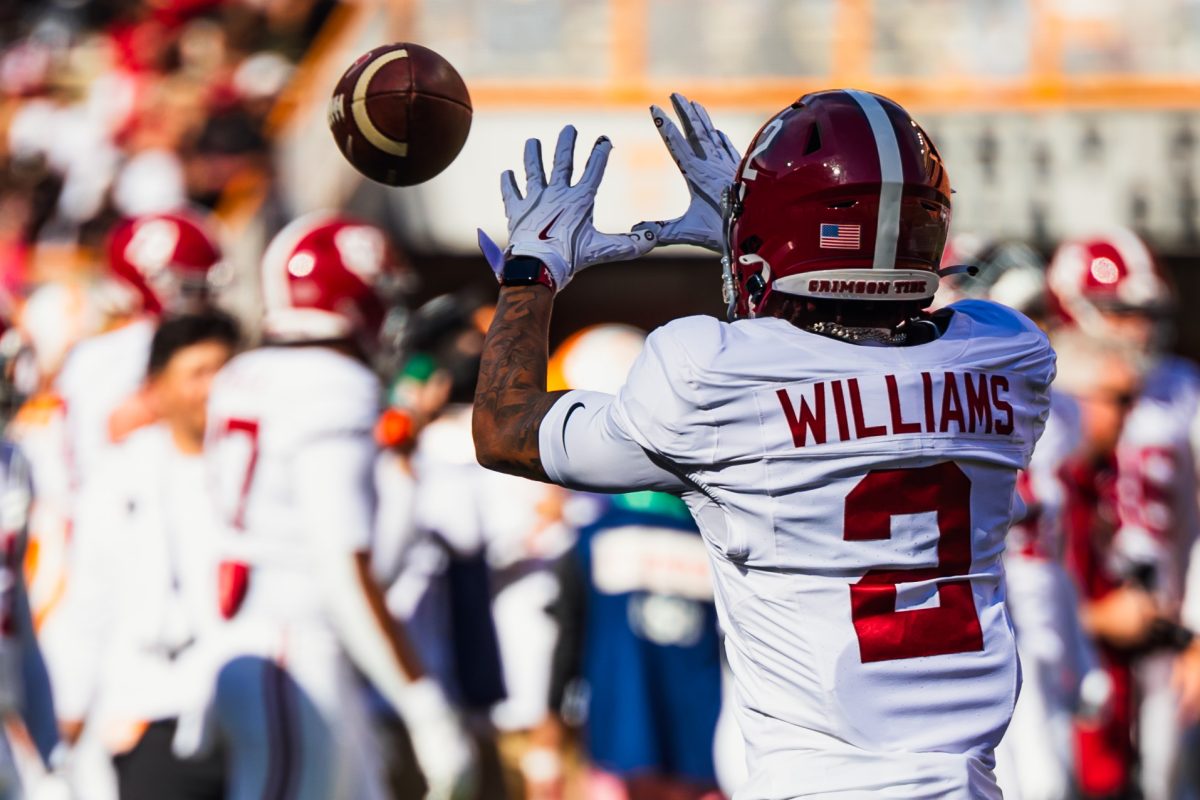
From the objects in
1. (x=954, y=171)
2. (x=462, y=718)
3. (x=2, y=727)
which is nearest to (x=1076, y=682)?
(x=462, y=718)

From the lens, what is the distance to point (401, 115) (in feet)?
11.3

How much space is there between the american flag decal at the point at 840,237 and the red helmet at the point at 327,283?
2.75 m

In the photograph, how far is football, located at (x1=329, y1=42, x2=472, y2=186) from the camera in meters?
3.45

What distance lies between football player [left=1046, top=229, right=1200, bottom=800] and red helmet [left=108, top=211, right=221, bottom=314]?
3212 millimetres

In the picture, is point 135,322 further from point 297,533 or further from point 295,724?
point 295,724

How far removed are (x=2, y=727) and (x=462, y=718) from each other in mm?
2399

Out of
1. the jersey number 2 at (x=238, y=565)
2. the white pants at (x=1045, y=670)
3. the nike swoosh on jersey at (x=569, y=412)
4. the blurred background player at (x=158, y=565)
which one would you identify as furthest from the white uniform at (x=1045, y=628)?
the nike swoosh on jersey at (x=569, y=412)

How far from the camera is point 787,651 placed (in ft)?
8.71

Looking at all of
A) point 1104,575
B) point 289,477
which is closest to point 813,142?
point 289,477

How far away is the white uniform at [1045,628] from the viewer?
5.64 metres

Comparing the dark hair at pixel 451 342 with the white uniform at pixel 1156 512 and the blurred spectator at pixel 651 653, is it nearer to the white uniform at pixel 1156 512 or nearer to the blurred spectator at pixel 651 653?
the blurred spectator at pixel 651 653

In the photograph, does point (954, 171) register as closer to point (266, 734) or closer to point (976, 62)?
point (976, 62)

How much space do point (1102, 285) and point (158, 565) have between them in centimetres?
366

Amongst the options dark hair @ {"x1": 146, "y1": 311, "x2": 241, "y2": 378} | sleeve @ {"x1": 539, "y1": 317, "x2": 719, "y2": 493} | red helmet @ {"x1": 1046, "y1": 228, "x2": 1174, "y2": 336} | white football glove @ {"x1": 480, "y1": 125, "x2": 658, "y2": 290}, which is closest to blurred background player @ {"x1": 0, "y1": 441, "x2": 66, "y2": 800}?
dark hair @ {"x1": 146, "y1": 311, "x2": 241, "y2": 378}
